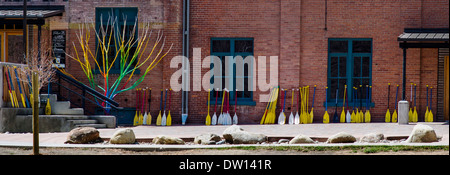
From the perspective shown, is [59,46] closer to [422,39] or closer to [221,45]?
[221,45]

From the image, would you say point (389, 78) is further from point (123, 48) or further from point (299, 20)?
point (123, 48)

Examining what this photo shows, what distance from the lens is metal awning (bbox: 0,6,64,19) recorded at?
63.0 feet

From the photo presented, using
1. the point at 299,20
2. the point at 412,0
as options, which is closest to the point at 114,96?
the point at 299,20

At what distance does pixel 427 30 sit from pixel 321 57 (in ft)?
11.0

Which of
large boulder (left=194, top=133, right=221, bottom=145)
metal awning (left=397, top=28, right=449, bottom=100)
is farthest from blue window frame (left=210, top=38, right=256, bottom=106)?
large boulder (left=194, top=133, right=221, bottom=145)

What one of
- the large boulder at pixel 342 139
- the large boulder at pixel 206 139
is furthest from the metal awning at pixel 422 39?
the large boulder at pixel 206 139

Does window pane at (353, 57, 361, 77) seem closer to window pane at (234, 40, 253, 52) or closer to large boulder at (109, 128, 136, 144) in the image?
window pane at (234, 40, 253, 52)

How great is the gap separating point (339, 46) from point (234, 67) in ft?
11.3

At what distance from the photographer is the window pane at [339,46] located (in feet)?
67.1

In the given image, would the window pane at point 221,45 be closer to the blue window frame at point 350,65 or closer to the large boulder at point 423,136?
the blue window frame at point 350,65

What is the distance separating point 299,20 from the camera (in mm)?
20312

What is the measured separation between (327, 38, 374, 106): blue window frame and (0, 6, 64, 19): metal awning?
8764mm

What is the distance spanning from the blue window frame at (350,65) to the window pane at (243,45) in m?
2.53

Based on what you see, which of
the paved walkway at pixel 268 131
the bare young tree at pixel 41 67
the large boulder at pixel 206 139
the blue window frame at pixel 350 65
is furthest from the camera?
the blue window frame at pixel 350 65
